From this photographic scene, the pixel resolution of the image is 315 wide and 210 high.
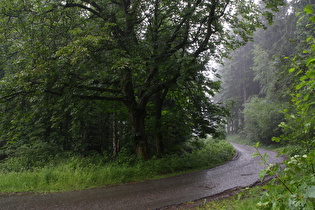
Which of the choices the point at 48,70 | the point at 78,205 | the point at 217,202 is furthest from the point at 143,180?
the point at 48,70

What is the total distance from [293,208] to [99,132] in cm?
1410

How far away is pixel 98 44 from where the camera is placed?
7.88 metres

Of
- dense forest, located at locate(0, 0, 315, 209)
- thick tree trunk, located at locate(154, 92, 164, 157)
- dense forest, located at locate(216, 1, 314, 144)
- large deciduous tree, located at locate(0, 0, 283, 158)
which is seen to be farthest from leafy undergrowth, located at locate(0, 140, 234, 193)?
dense forest, located at locate(216, 1, 314, 144)

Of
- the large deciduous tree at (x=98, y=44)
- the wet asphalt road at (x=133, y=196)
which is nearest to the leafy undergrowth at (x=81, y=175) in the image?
the wet asphalt road at (x=133, y=196)

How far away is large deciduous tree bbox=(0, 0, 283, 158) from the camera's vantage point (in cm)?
779

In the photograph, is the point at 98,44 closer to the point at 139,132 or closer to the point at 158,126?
the point at 139,132

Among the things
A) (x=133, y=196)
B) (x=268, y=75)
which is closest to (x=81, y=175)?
(x=133, y=196)

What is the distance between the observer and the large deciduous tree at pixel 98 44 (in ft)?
25.6

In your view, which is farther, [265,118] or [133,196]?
[265,118]

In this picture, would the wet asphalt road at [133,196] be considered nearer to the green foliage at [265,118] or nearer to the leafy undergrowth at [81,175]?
the leafy undergrowth at [81,175]

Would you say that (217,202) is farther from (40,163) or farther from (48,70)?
(40,163)

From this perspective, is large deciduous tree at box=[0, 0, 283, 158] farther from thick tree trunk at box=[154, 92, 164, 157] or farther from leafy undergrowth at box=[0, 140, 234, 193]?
thick tree trunk at box=[154, 92, 164, 157]

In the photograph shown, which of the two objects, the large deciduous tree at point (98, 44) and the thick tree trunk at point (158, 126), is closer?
the large deciduous tree at point (98, 44)

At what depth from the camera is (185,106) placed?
12.9 meters
